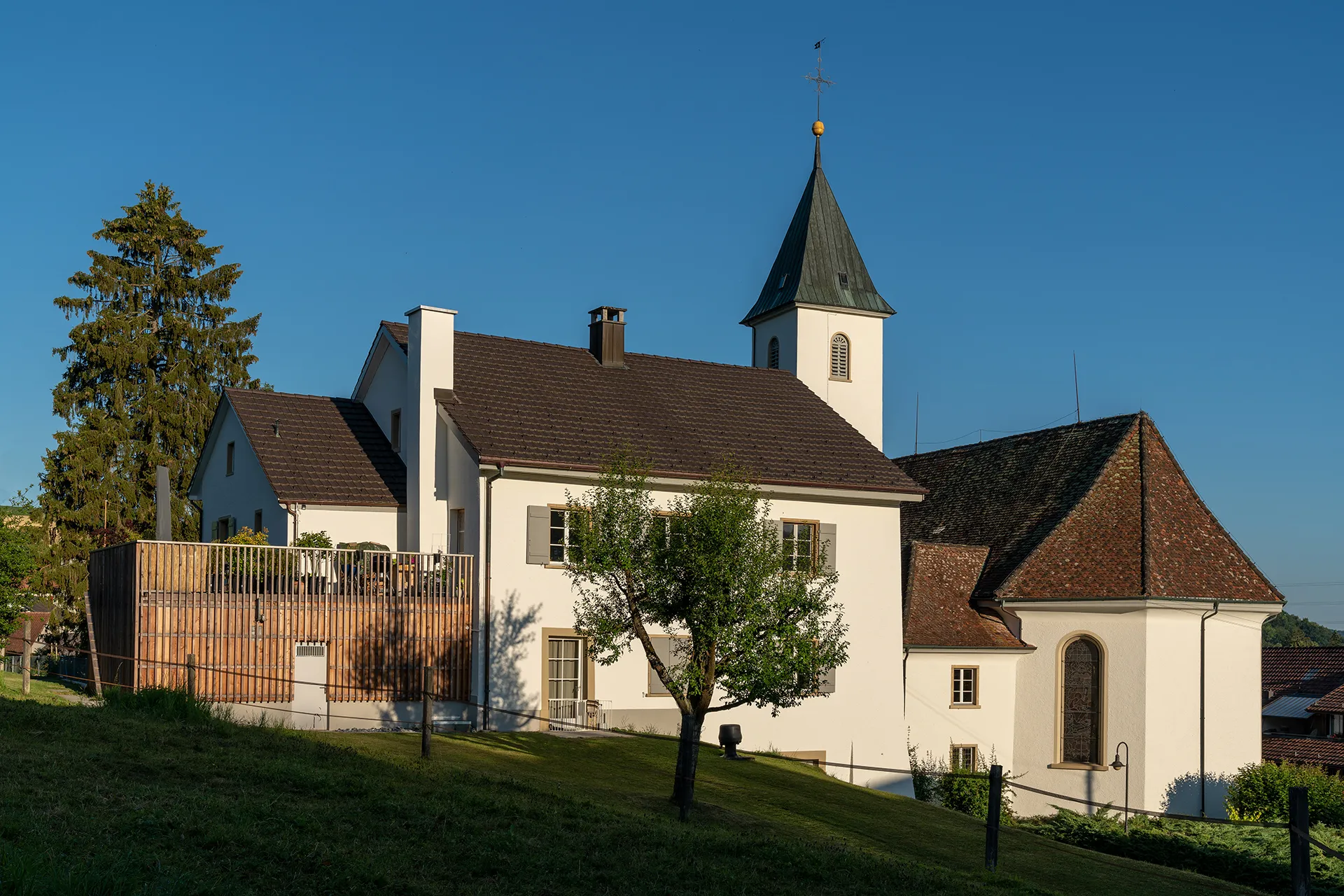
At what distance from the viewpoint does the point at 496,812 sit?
13.3m

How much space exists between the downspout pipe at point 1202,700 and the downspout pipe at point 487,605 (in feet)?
58.0

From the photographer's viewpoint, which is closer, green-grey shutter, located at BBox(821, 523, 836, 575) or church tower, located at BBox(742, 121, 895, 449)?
green-grey shutter, located at BBox(821, 523, 836, 575)

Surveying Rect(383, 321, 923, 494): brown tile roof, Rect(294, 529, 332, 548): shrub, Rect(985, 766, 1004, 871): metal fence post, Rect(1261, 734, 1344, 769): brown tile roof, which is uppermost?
Rect(383, 321, 923, 494): brown tile roof

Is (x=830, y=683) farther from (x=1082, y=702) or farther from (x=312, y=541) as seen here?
(x=312, y=541)

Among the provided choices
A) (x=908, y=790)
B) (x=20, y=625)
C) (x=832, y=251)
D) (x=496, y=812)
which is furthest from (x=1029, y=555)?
(x=20, y=625)

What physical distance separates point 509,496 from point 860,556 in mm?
8802

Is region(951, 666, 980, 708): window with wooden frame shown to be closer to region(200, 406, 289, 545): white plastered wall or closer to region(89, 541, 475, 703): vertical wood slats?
region(89, 541, 475, 703): vertical wood slats

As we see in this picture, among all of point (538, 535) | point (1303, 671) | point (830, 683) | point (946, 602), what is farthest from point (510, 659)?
point (1303, 671)

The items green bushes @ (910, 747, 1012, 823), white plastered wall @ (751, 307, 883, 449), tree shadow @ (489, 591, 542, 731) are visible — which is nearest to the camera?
tree shadow @ (489, 591, 542, 731)

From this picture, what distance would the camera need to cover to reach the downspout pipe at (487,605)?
84.3ft

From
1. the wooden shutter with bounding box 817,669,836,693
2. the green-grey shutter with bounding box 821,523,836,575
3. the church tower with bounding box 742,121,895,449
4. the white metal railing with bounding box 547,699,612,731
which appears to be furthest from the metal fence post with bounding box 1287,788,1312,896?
the church tower with bounding box 742,121,895,449

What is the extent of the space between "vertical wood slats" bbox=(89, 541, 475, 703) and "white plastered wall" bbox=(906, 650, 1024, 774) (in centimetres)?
1216

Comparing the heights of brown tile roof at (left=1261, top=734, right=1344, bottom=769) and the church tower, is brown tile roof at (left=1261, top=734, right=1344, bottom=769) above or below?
below

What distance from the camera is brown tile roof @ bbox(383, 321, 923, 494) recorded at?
90.3ft
